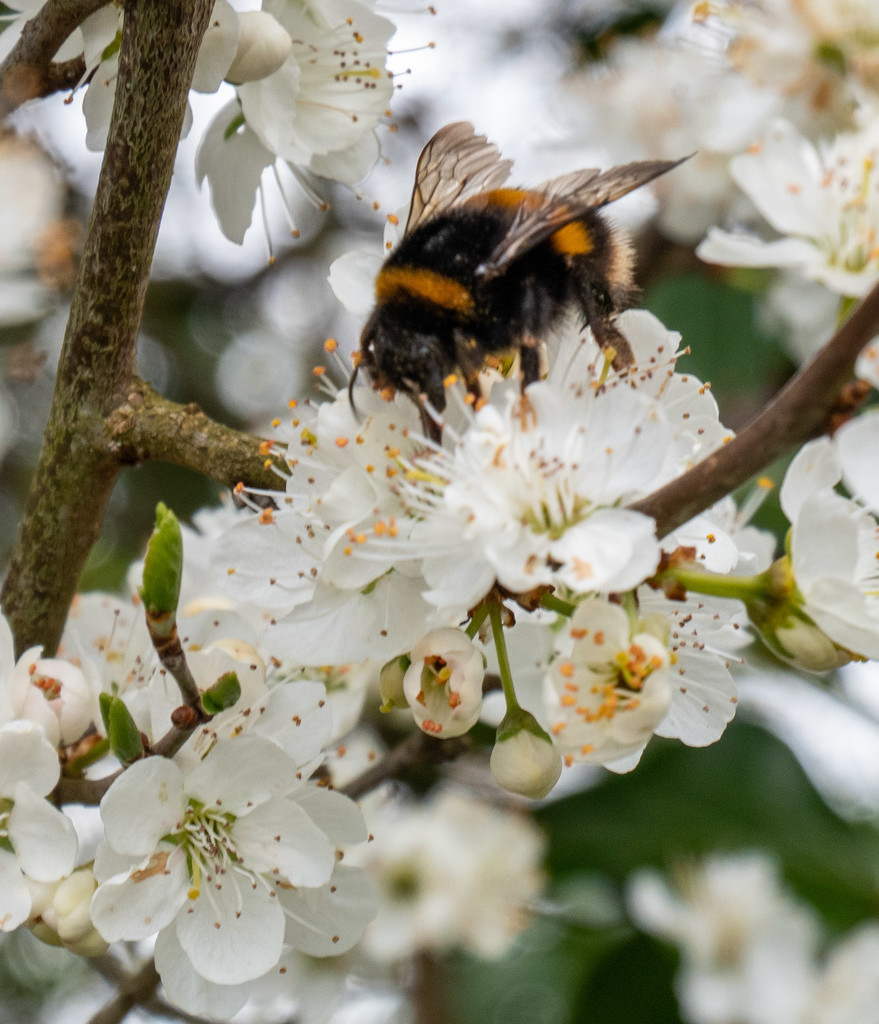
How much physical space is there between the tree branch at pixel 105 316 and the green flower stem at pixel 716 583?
0.63 metres

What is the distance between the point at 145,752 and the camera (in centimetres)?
117

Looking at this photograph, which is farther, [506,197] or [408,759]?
[408,759]

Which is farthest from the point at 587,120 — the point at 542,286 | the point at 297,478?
the point at 297,478

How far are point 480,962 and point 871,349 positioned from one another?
9.30 feet

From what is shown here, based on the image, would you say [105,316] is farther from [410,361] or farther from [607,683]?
[607,683]

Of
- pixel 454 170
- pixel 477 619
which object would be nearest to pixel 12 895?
pixel 477 619

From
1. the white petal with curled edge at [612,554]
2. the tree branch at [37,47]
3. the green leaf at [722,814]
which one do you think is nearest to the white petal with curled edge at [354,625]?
the white petal with curled edge at [612,554]

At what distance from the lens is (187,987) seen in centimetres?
124

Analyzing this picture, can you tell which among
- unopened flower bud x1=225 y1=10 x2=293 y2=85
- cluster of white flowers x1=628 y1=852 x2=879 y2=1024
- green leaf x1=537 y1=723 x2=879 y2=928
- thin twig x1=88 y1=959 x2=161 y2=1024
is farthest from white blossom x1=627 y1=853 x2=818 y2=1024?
unopened flower bud x1=225 y1=10 x2=293 y2=85

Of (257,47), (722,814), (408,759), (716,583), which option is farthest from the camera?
(722,814)

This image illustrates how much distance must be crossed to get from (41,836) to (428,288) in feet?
2.22

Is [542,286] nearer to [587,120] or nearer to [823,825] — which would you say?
[823,825]

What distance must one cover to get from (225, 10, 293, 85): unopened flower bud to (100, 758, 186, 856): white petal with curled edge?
2.56 feet

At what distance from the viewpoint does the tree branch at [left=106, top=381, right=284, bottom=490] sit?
124cm
